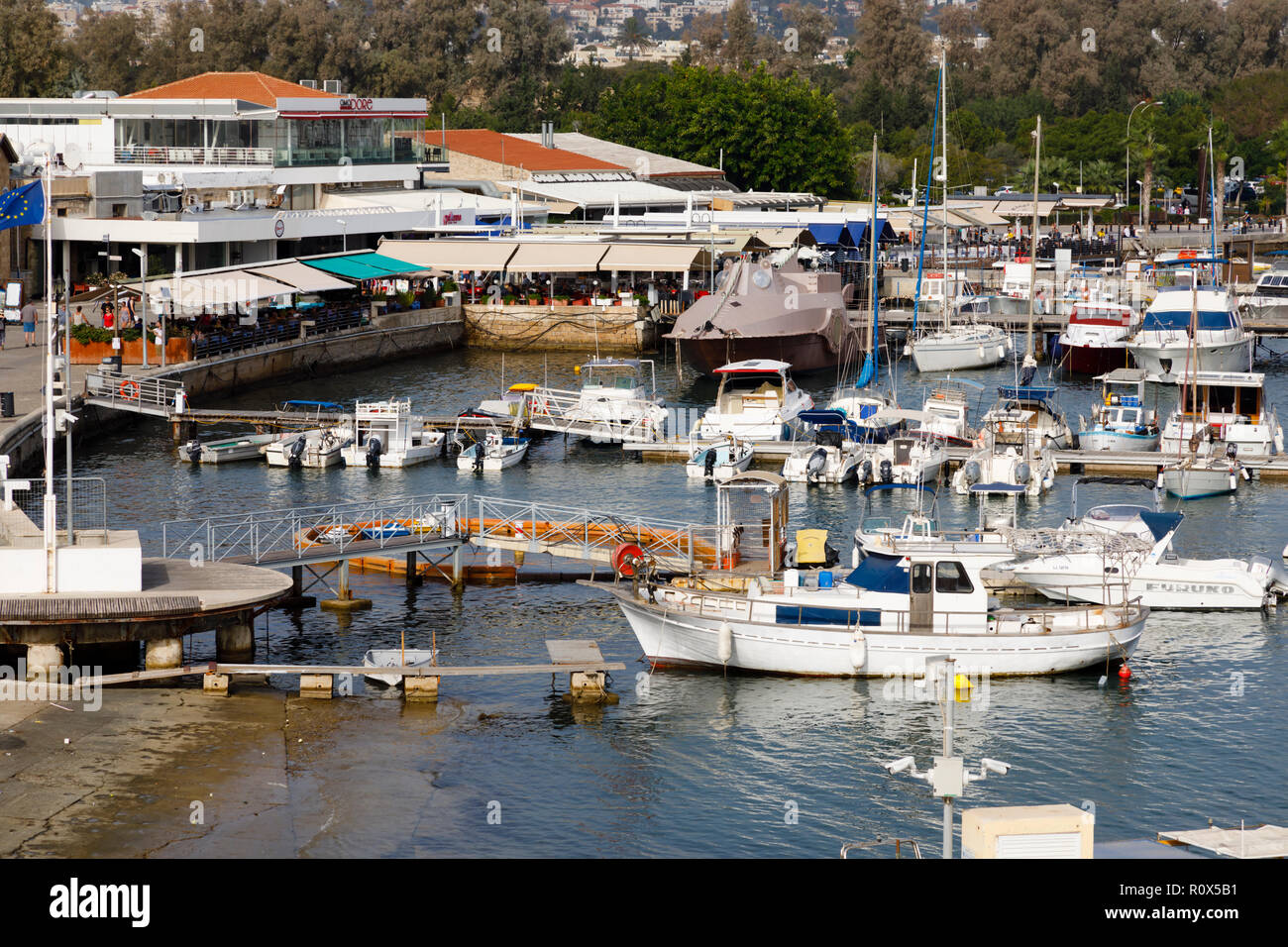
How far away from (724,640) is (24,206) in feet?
54.2

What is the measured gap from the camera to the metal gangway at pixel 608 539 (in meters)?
35.2

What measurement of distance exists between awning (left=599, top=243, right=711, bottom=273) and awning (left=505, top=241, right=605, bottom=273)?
0.67 meters

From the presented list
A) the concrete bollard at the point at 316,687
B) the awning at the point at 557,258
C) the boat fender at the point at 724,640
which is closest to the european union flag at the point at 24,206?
the concrete bollard at the point at 316,687

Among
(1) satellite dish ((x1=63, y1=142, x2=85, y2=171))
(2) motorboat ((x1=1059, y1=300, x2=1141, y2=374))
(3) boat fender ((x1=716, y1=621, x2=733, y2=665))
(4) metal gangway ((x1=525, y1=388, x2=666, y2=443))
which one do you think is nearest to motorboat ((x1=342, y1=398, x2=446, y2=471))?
(4) metal gangway ((x1=525, y1=388, x2=666, y2=443))

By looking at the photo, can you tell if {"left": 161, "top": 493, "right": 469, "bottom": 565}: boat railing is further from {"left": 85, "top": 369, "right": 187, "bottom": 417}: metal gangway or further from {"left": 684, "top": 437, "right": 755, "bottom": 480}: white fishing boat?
{"left": 85, "top": 369, "right": 187, "bottom": 417}: metal gangway

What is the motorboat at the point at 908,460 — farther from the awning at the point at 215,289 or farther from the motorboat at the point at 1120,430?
the awning at the point at 215,289

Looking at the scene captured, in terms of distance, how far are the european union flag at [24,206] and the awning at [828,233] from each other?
58278 millimetres

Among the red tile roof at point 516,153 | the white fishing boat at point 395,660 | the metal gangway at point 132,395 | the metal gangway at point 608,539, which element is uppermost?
Result: the red tile roof at point 516,153

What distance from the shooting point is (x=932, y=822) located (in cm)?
2508

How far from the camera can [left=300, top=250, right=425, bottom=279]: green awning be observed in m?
77.9
